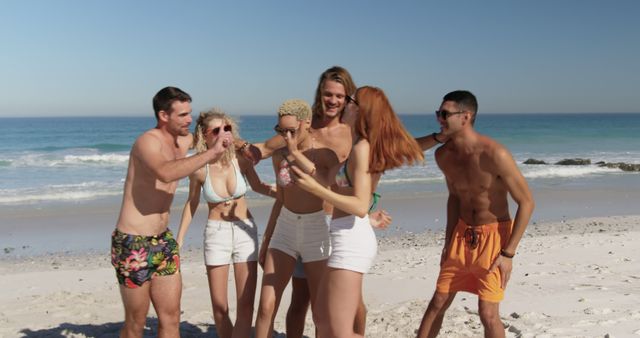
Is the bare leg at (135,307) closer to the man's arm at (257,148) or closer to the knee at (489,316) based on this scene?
the man's arm at (257,148)

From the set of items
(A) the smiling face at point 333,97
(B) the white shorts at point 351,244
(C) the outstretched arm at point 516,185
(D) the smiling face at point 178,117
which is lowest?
(B) the white shorts at point 351,244

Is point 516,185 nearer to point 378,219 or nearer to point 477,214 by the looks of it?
point 477,214

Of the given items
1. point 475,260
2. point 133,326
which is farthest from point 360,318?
point 133,326

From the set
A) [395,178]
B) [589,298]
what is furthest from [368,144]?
[395,178]

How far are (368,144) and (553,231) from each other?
365 inches

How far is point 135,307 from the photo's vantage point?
13.7 feet

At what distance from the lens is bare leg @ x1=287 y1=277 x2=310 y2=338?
4.75 metres

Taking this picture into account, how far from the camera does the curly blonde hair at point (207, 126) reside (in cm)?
463

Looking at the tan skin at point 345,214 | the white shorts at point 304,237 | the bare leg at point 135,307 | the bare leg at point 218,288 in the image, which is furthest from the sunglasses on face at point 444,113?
the bare leg at point 135,307

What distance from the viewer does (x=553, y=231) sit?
11797mm

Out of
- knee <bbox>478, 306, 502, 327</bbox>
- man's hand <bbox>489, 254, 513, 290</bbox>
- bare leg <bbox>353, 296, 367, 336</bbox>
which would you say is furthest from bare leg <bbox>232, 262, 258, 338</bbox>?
man's hand <bbox>489, 254, 513, 290</bbox>

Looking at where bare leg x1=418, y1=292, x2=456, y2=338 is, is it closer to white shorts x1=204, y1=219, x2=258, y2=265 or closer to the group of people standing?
the group of people standing

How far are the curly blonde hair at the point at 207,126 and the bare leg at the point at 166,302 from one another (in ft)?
3.27

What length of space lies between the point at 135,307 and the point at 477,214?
7.69 ft
